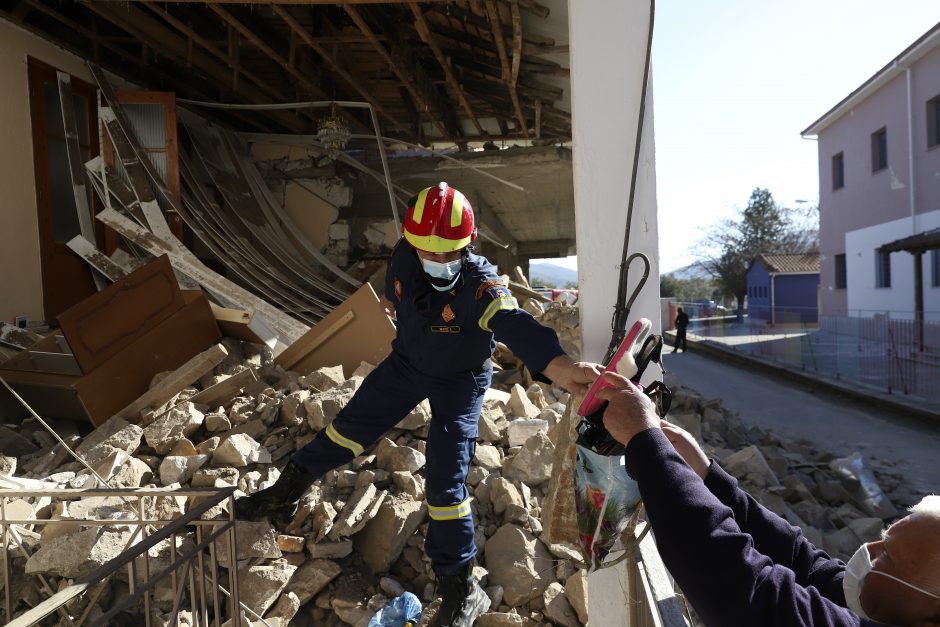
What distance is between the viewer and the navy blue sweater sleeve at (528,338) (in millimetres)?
2391

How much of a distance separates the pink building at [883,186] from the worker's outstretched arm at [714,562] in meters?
13.9

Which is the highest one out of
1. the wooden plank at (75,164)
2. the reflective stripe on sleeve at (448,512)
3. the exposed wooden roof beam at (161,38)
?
the exposed wooden roof beam at (161,38)

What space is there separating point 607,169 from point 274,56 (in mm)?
5232

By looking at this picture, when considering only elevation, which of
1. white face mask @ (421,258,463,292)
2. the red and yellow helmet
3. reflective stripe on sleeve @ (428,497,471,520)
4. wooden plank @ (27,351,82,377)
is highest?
the red and yellow helmet

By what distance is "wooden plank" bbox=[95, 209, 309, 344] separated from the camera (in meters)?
5.74

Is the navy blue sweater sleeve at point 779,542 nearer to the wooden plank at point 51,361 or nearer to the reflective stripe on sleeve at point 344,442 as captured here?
the reflective stripe on sleeve at point 344,442

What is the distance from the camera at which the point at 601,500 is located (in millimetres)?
1987

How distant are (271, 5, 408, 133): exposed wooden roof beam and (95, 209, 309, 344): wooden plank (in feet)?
7.84

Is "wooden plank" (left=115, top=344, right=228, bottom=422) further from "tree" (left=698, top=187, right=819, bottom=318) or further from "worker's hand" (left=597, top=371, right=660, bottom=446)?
"tree" (left=698, top=187, right=819, bottom=318)

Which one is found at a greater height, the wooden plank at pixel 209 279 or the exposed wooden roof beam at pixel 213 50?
the exposed wooden roof beam at pixel 213 50

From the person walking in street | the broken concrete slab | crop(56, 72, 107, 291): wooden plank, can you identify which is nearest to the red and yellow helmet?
the broken concrete slab

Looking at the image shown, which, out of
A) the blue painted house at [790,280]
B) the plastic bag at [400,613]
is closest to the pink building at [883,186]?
the blue painted house at [790,280]

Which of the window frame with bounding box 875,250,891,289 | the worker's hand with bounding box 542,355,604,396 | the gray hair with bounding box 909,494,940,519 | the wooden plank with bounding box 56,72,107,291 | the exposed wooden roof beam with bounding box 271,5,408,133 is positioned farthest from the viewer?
the window frame with bounding box 875,250,891,289

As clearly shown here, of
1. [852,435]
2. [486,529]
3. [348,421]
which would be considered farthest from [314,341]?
[852,435]
